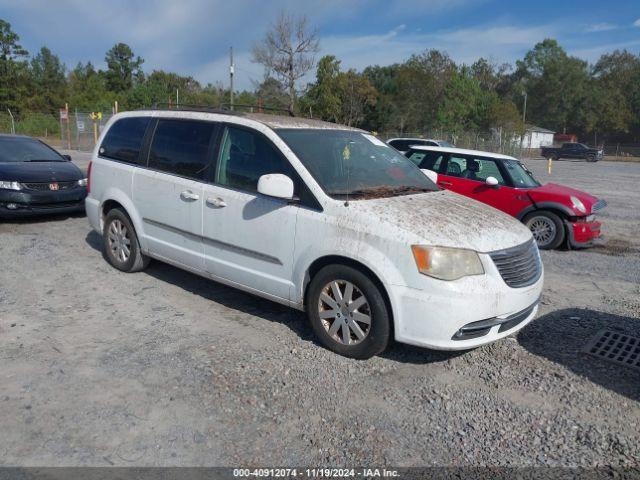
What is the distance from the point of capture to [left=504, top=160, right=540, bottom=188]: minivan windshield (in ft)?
29.1

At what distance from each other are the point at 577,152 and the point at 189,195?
52115 millimetres

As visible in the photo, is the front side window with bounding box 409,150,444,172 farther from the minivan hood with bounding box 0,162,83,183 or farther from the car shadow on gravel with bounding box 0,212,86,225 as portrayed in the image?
the car shadow on gravel with bounding box 0,212,86,225

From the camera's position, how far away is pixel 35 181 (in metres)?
8.80

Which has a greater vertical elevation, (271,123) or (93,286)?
(271,123)

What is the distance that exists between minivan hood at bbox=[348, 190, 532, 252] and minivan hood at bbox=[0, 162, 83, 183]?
270 inches

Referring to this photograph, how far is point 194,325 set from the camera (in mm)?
4781

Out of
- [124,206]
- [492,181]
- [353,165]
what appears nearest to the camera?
[353,165]

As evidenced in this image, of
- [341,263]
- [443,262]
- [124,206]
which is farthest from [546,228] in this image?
[124,206]

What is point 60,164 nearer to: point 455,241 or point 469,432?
point 455,241

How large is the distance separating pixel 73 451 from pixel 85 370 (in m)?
1.02

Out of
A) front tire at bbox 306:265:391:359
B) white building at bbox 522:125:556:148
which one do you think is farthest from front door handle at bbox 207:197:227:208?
white building at bbox 522:125:556:148

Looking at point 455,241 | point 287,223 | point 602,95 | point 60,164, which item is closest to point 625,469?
point 455,241

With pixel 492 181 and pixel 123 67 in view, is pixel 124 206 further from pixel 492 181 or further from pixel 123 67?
pixel 123 67

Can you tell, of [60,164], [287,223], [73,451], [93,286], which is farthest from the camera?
[60,164]
